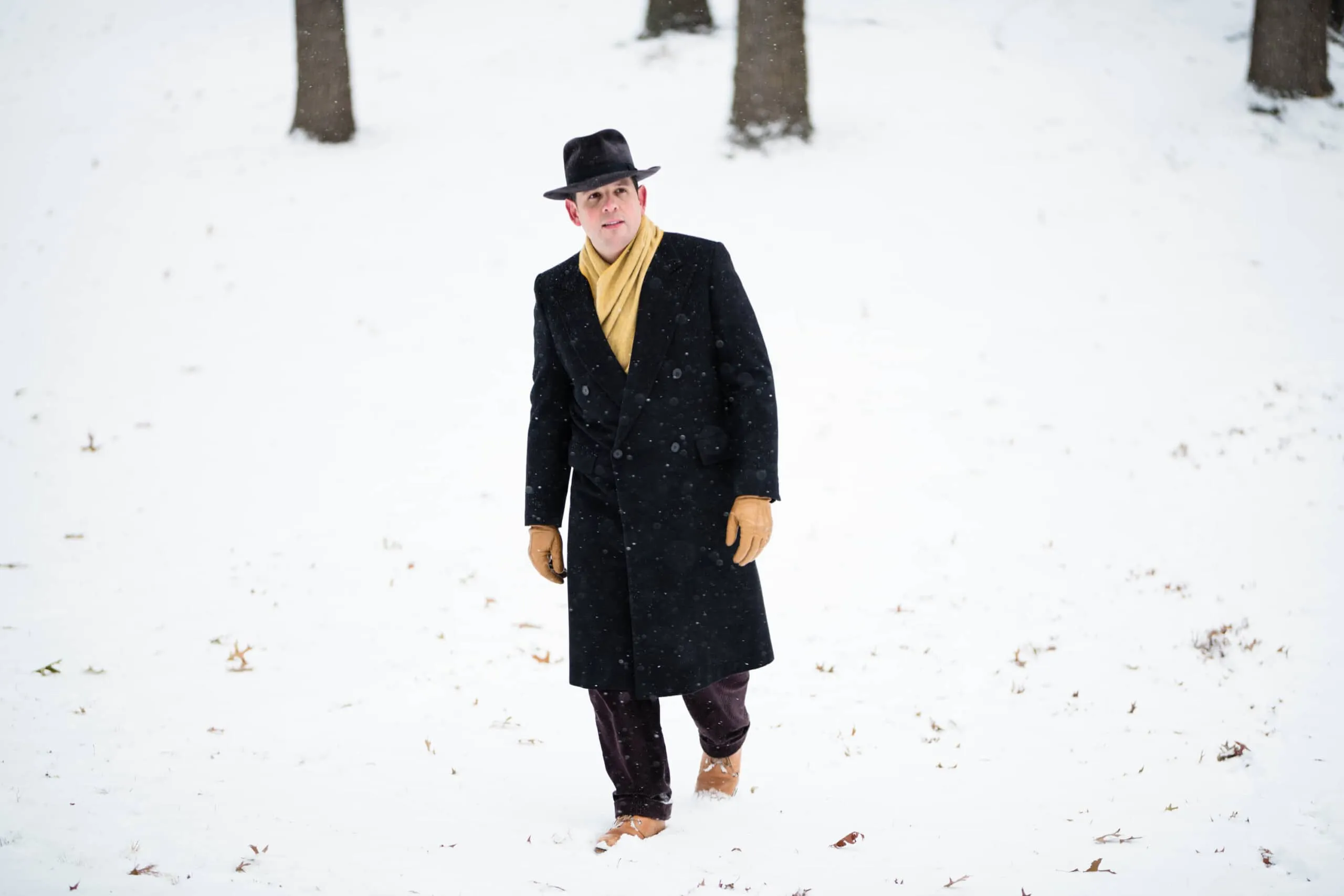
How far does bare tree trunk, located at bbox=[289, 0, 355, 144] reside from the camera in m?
10.6

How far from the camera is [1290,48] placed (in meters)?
11.0

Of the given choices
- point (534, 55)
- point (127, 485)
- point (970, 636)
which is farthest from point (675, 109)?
point (970, 636)

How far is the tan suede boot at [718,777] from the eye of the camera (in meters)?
3.99

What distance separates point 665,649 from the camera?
140 inches

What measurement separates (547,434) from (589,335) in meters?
0.42

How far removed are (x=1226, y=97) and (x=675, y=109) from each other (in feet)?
19.0

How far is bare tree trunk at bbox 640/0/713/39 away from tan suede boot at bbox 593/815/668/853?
38.1 ft

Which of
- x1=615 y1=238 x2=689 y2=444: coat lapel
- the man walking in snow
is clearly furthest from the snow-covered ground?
x1=615 y1=238 x2=689 y2=444: coat lapel

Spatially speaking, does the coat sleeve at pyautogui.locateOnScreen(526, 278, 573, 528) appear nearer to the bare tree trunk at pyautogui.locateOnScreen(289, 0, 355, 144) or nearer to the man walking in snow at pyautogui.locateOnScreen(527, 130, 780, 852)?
the man walking in snow at pyautogui.locateOnScreen(527, 130, 780, 852)

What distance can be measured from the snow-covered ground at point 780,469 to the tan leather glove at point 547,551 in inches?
36.0

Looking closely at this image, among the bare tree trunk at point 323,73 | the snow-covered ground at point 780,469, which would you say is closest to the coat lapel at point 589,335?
the snow-covered ground at point 780,469

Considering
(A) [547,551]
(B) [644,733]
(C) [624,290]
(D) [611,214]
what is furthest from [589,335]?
(B) [644,733]

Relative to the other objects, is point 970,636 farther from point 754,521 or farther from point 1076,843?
point 754,521

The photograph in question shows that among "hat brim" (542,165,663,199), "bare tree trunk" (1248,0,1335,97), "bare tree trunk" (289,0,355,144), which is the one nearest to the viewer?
"hat brim" (542,165,663,199)
